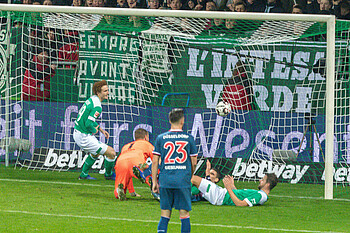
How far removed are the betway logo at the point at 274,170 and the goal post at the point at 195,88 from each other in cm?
2

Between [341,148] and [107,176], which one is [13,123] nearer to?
[107,176]

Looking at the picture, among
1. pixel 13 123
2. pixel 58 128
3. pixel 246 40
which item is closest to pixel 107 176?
pixel 58 128

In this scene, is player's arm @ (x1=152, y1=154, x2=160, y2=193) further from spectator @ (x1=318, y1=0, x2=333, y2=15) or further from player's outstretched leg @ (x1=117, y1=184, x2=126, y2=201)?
spectator @ (x1=318, y1=0, x2=333, y2=15)

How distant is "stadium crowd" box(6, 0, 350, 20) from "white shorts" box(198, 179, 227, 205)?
4899 millimetres

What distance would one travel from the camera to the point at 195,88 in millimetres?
13336

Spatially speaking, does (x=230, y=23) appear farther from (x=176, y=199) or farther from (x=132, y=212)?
(x=176, y=199)

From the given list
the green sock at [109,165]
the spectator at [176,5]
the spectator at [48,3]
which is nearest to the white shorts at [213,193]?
the green sock at [109,165]

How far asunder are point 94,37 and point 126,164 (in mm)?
4771

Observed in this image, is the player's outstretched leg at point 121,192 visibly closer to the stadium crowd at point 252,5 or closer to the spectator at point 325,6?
the stadium crowd at point 252,5

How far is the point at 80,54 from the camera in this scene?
13570 mm

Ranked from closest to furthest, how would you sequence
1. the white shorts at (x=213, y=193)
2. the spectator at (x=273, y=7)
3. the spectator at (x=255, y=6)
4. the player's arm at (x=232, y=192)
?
the player's arm at (x=232, y=192) < the white shorts at (x=213, y=193) < the spectator at (x=273, y=7) < the spectator at (x=255, y=6)

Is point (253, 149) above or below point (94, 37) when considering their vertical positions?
below

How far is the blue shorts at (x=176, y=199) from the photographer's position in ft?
21.5

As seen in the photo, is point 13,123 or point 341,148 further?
point 13,123
